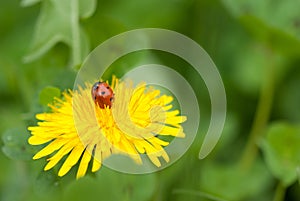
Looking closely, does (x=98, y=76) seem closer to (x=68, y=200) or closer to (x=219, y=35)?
(x=68, y=200)

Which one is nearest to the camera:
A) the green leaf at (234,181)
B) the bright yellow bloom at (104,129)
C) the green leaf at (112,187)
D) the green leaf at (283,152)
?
the bright yellow bloom at (104,129)

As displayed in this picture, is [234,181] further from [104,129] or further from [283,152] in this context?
[104,129]

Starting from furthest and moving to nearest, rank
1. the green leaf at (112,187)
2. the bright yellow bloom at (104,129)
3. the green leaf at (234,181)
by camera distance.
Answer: the green leaf at (234,181)
the green leaf at (112,187)
the bright yellow bloom at (104,129)

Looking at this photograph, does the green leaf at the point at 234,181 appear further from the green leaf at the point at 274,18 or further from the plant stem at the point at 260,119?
the green leaf at the point at 274,18

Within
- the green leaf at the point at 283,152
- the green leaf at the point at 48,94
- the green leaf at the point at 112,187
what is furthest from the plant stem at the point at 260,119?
the green leaf at the point at 48,94

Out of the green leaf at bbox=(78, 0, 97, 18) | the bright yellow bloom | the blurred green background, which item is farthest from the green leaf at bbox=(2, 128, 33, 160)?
the green leaf at bbox=(78, 0, 97, 18)

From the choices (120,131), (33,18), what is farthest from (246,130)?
(120,131)

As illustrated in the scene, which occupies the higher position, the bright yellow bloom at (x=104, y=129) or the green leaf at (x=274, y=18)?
the green leaf at (x=274, y=18)

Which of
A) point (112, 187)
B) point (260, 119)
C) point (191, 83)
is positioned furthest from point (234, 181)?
point (112, 187)

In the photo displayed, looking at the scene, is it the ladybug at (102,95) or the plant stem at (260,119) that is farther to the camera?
the plant stem at (260,119)
